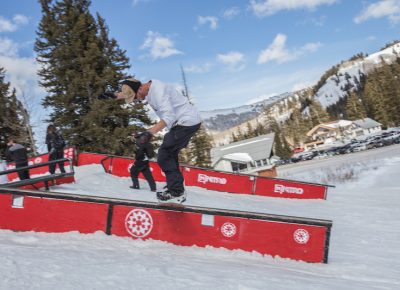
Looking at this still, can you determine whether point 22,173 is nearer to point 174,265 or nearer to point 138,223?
point 138,223

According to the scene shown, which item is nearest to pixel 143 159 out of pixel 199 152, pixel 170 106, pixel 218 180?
pixel 218 180

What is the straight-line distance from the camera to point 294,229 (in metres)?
5.71

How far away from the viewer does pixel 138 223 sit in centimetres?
564

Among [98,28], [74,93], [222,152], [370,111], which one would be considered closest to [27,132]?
[74,93]

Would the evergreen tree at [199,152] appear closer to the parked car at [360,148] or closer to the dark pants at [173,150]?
the parked car at [360,148]

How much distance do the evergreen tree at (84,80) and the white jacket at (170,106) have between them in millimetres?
20291

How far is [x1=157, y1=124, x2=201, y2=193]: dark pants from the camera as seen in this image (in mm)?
5160

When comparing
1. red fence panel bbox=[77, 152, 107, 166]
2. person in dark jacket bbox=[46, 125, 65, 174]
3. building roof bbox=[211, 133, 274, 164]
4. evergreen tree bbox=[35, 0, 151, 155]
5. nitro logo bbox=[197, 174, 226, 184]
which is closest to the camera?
person in dark jacket bbox=[46, 125, 65, 174]

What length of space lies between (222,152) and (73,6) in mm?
44932

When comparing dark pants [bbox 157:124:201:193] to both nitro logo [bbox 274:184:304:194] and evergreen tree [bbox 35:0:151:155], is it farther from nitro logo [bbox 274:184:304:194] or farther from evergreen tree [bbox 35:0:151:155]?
evergreen tree [bbox 35:0:151:155]

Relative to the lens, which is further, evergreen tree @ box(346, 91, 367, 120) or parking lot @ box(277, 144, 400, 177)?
evergreen tree @ box(346, 91, 367, 120)

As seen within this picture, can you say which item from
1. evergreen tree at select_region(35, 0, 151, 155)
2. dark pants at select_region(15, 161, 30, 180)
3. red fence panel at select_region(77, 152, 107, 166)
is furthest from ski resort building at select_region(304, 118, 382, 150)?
dark pants at select_region(15, 161, 30, 180)

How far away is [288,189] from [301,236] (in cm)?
1022

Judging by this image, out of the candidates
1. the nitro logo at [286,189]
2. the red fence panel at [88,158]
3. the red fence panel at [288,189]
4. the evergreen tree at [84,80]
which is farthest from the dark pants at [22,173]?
the evergreen tree at [84,80]
